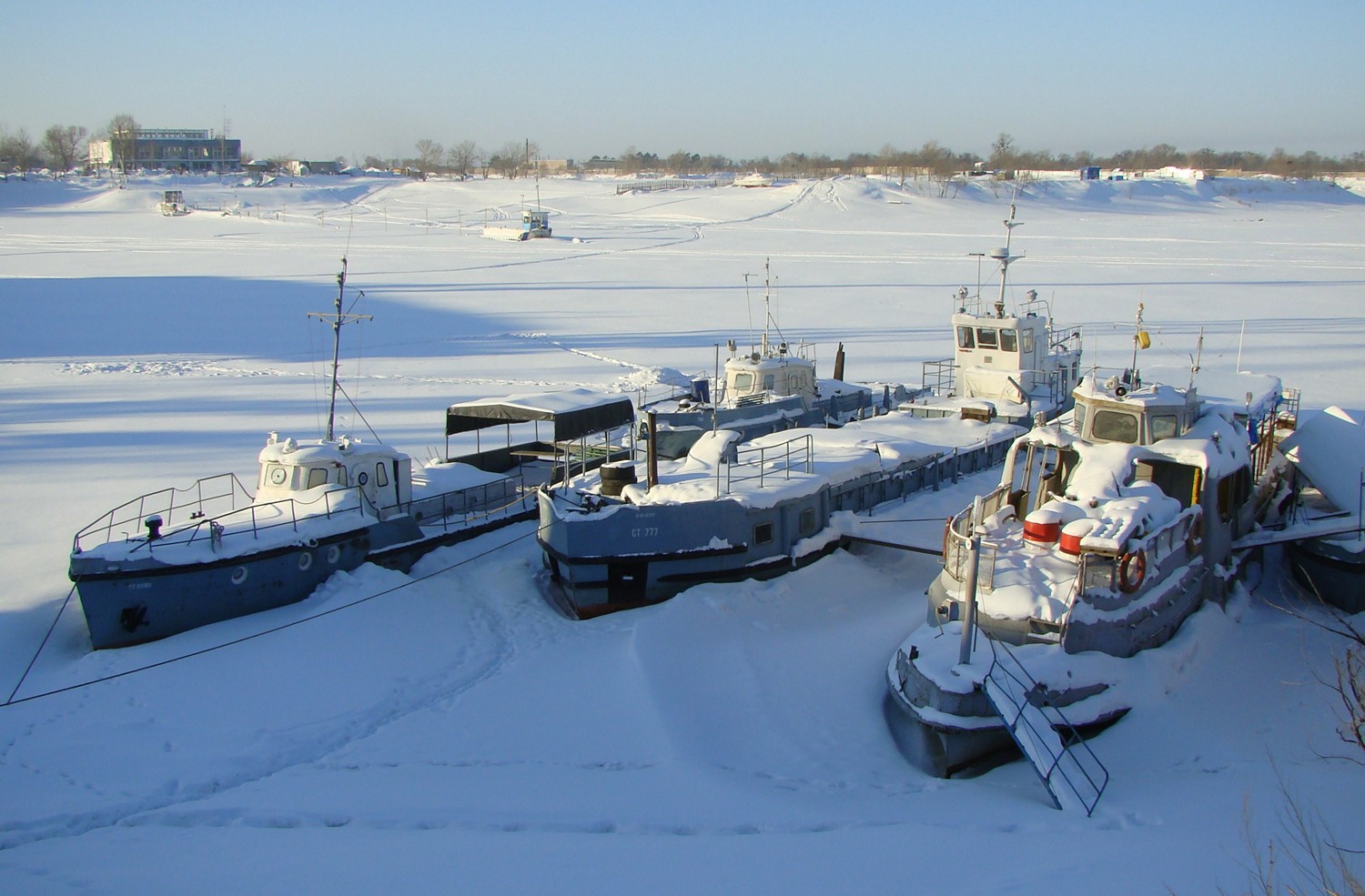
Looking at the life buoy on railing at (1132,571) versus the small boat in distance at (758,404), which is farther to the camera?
the small boat in distance at (758,404)

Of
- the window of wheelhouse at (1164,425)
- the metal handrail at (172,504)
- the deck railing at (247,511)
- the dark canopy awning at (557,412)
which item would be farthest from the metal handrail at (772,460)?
the metal handrail at (172,504)

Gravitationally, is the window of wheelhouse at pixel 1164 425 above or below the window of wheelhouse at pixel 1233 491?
above

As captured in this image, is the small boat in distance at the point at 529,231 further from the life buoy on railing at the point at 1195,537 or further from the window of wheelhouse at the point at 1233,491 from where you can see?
the life buoy on railing at the point at 1195,537

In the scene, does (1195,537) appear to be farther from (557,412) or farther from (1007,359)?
(557,412)

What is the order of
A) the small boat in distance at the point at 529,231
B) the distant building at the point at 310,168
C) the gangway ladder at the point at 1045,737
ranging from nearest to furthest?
the gangway ladder at the point at 1045,737
the small boat in distance at the point at 529,231
the distant building at the point at 310,168

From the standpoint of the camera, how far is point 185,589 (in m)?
13.8

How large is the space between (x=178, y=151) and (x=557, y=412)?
175 metres

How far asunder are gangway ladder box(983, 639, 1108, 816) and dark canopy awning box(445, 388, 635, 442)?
9.42 metres

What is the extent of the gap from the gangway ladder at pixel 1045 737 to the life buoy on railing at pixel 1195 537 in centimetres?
357

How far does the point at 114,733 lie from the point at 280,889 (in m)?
4.55

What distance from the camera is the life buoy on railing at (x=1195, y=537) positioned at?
13.3m

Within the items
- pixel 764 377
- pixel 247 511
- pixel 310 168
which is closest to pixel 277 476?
pixel 247 511

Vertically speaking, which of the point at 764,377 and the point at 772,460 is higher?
the point at 764,377

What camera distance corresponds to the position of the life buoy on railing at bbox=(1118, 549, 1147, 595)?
1170cm
